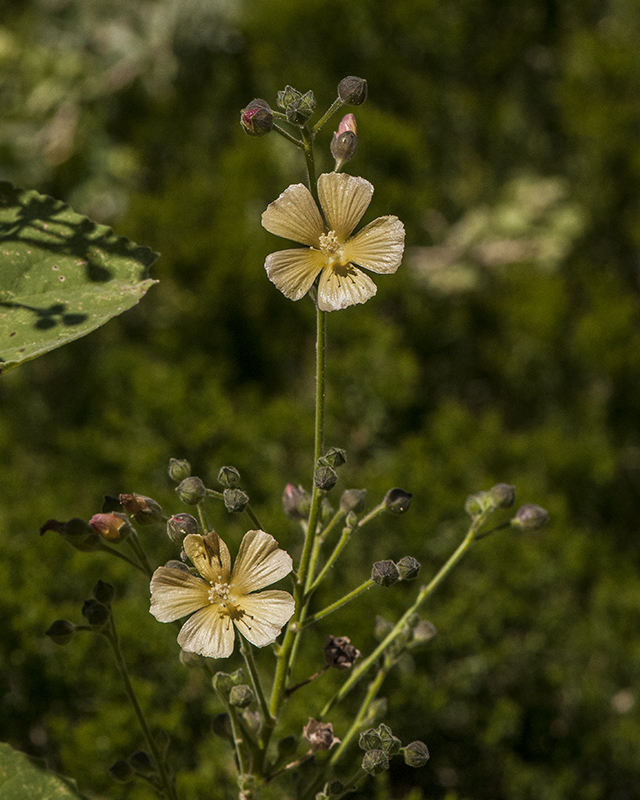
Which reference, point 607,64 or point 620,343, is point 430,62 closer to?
point 607,64

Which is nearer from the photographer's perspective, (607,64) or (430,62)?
(607,64)

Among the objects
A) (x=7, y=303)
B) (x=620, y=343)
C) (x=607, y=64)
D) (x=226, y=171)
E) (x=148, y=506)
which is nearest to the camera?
(x=148, y=506)

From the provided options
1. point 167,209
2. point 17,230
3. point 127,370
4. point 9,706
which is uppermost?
point 17,230

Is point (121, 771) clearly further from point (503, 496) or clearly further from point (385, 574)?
point (503, 496)

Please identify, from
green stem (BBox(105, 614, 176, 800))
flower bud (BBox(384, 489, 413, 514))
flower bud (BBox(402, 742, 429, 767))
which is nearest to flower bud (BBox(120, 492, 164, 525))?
green stem (BBox(105, 614, 176, 800))

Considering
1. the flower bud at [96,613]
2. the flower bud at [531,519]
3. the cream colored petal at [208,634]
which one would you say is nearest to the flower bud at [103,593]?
the flower bud at [96,613]

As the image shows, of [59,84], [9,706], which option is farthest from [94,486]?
[59,84]
